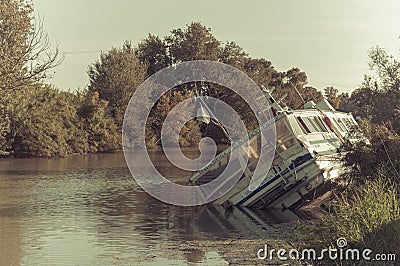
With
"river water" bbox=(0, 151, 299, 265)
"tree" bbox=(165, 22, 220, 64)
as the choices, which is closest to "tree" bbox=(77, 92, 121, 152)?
"tree" bbox=(165, 22, 220, 64)

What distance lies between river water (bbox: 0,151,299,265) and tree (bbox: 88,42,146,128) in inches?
1623

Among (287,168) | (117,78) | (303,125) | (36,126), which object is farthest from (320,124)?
(117,78)

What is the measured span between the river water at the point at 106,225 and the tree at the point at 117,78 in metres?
41.2

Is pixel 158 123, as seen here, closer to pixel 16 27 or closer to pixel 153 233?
pixel 16 27

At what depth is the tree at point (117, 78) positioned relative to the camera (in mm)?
80312

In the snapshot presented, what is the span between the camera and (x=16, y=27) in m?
35.8

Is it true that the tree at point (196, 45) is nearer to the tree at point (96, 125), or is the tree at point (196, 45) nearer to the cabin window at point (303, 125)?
the tree at point (96, 125)

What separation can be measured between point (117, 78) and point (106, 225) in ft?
195

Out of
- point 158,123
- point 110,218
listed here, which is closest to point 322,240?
point 110,218

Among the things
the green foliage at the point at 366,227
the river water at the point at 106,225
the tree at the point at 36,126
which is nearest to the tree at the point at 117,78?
the tree at the point at 36,126

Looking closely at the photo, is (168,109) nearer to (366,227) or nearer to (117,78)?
(117,78)

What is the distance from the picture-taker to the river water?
18.2 m

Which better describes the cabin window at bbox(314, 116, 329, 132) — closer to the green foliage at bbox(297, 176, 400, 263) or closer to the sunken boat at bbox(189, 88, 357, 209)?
the sunken boat at bbox(189, 88, 357, 209)

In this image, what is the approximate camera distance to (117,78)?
3221 inches
